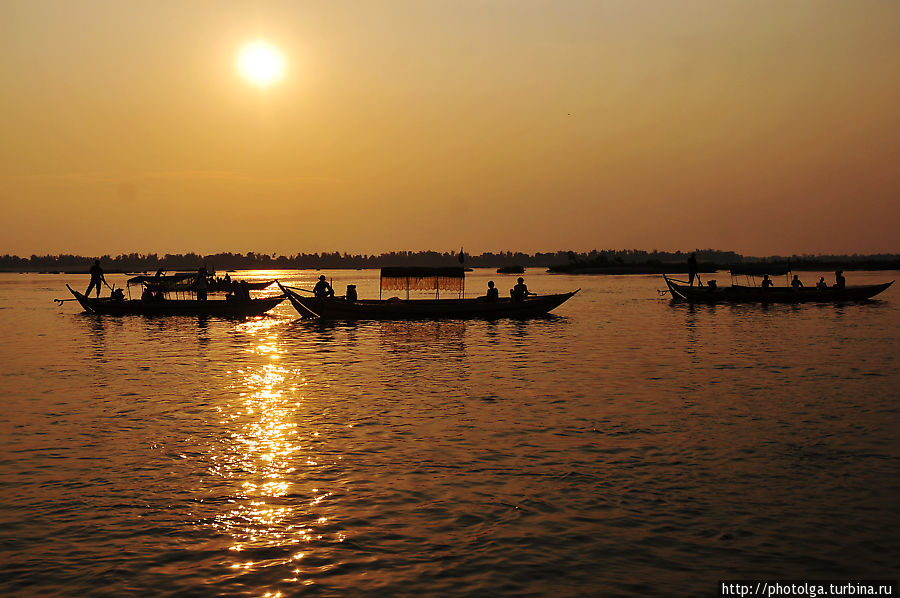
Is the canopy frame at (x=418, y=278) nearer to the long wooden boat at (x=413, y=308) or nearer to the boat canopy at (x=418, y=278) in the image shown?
the boat canopy at (x=418, y=278)

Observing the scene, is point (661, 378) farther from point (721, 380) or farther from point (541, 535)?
point (541, 535)

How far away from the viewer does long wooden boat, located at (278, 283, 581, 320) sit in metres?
39.3

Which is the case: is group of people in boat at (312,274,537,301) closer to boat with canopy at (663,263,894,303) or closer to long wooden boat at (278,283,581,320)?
long wooden boat at (278,283,581,320)

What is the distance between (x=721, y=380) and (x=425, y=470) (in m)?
11.9

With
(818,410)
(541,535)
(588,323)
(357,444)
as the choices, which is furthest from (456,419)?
(588,323)

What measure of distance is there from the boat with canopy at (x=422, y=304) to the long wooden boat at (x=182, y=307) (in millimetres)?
4692

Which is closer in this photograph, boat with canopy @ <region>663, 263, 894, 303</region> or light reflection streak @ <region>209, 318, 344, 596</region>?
light reflection streak @ <region>209, 318, 344, 596</region>

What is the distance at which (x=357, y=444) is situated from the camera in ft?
41.6

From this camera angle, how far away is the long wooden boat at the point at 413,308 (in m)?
39.3

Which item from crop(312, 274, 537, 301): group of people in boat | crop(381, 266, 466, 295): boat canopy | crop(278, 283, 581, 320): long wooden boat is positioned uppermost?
crop(381, 266, 466, 295): boat canopy

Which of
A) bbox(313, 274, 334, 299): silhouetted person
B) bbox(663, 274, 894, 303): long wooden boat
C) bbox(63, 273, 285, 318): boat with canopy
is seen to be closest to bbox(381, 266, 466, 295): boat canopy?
bbox(313, 274, 334, 299): silhouetted person

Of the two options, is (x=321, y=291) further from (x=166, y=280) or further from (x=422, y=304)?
(x=166, y=280)

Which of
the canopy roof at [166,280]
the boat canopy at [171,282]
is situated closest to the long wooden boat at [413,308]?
the boat canopy at [171,282]

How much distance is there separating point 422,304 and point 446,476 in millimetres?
28527
